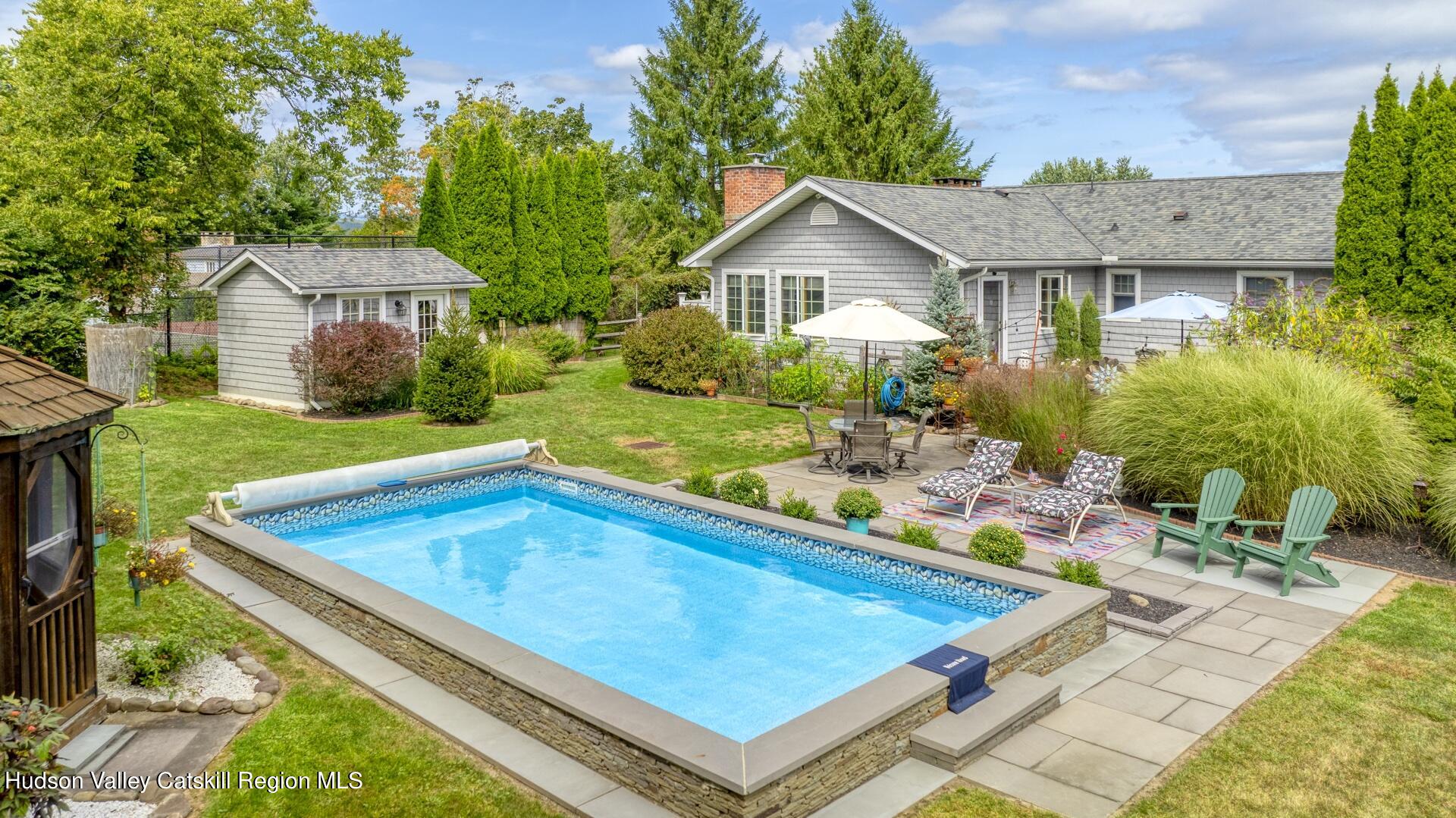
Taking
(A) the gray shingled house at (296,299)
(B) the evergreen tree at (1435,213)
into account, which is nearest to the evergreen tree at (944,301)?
(B) the evergreen tree at (1435,213)

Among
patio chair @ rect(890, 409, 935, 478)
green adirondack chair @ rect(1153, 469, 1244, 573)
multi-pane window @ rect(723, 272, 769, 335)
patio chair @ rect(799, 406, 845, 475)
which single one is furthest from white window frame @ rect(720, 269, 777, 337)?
green adirondack chair @ rect(1153, 469, 1244, 573)

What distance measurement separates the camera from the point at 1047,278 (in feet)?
70.6

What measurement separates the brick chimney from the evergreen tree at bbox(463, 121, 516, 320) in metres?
6.16

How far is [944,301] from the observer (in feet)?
58.9

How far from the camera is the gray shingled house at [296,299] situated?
18.8m

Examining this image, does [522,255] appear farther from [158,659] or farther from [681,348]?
[158,659]

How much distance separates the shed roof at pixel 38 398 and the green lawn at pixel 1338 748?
5.27 m

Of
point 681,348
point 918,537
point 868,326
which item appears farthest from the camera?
point 681,348

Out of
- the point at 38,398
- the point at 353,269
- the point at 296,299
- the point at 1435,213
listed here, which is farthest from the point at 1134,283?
the point at 38,398

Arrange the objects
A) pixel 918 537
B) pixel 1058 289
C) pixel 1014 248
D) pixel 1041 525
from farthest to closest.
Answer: pixel 1058 289 < pixel 1014 248 < pixel 1041 525 < pixel 918 537

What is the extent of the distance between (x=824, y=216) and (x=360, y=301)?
946cm

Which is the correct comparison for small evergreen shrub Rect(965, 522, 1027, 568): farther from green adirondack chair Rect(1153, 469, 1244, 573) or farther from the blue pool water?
green adirondack chair Rect(1153, 469, 1244, 573)

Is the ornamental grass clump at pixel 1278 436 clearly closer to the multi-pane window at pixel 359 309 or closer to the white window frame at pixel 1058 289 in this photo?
the white window frame at pixel 1058 289

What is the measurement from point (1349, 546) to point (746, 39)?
35881 millimetres
